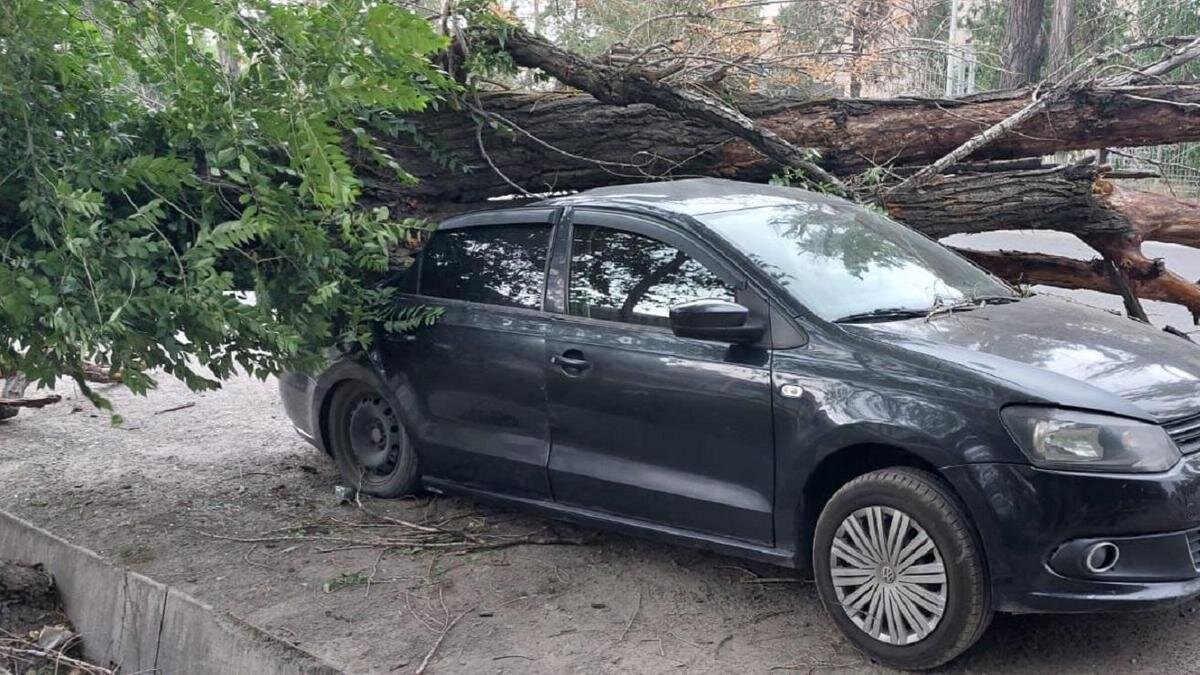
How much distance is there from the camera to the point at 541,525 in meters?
5.69

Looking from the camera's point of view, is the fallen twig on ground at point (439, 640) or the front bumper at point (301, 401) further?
the front bumper at point (301, 401)

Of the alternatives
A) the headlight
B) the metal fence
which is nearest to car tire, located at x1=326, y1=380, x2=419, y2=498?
the headlight

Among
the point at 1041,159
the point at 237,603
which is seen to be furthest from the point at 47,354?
the point at 1041,159

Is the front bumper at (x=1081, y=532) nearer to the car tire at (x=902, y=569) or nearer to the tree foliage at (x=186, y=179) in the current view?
the car tire at (x=902, y=569)

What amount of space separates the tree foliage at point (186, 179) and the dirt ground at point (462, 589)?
93 centimetres

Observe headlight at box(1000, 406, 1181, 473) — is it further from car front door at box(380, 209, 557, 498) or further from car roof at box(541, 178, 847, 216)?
car front door at box(380, 209, 557, 498)

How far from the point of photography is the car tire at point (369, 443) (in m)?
5.96

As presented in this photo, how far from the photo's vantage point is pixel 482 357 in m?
5.34

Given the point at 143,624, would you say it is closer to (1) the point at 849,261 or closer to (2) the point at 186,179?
Result: (2) the point at 186,179

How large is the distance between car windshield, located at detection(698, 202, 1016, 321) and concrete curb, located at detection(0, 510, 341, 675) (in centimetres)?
235

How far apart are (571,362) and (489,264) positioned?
91 centimetres

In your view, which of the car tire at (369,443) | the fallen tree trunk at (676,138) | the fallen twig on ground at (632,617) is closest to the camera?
the fallen twig on ground at (632,617)

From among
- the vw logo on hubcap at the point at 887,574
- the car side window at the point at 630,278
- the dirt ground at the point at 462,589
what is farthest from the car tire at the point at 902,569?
the car side window at the point at 630,278

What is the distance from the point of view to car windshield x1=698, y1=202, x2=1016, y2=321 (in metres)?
4.53
